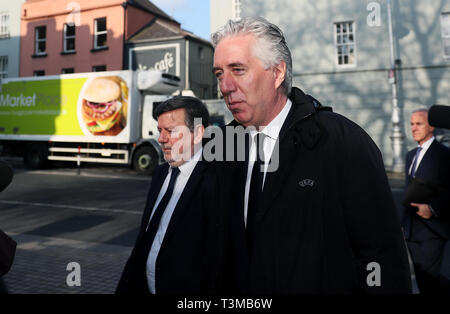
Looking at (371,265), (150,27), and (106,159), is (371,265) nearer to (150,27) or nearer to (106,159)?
(106,159)

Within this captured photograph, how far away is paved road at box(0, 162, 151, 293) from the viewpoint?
462 centimetres

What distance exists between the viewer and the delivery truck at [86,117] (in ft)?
53.2

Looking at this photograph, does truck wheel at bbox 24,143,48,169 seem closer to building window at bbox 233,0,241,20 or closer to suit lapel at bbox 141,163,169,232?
building window at bbox 233,0,241,20

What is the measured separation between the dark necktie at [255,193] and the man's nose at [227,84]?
25 centimetres

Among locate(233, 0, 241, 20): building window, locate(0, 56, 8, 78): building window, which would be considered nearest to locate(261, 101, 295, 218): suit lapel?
locate(233, 0, 241, 20): building window

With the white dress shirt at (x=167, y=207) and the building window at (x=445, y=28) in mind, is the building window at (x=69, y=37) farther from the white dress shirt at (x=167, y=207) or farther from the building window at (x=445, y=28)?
the white dress shirt at (x=167, y=207)

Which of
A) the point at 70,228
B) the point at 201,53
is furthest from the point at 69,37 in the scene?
the point at 70,228

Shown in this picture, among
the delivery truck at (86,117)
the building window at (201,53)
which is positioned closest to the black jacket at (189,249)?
the delivery truck at (86,117)

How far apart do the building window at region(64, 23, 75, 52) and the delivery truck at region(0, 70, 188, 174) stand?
8.47 m

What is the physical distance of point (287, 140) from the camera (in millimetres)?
1597

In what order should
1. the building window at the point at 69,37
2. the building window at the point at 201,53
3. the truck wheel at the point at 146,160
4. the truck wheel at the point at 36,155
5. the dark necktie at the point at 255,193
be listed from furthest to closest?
the building window at the point at 69,37 < the building window at the point at 201,53 < the truck wheel at the point at 36,155 < the truck wheel at the point at 146,160 < the dark necktie at the point at 255,193

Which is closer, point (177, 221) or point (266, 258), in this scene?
point (266, 258)
